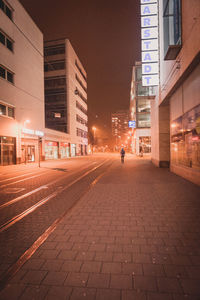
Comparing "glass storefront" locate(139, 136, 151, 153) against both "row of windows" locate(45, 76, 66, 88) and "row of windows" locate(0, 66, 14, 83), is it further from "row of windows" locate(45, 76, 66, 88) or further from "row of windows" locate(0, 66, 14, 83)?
"row of windows" locate(0, 66, 14, 83)

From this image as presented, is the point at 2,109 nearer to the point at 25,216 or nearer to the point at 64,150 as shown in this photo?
the point at 25,216

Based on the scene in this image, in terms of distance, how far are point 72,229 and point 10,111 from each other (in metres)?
21.1

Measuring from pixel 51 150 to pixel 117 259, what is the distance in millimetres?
32893

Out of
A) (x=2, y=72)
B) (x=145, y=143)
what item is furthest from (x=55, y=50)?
(x=145, y=143)

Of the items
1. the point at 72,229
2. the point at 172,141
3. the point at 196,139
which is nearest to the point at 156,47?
Answer: the point at 172,141

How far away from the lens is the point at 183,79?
9312mm

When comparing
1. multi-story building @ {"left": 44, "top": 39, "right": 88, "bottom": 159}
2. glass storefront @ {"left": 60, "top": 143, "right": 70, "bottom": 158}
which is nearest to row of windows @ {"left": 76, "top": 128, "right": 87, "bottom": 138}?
multi-story building @ {"left": 44, "top": 39, "right": 88, "bottom": 159}

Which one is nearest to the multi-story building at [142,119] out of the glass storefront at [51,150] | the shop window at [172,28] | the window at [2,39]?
the glass storefront at [51,150]

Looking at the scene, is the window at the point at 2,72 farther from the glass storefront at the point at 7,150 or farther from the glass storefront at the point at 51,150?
the glass storefront at the point at 51,150

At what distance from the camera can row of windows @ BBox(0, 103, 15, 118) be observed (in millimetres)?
19750

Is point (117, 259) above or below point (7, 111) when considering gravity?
below

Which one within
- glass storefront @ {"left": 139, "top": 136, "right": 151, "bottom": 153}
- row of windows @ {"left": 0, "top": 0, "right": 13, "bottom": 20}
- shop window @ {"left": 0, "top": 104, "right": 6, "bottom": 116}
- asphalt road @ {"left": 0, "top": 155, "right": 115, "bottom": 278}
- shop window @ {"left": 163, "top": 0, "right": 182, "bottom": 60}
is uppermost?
row of windows @ {"left": 0, "top": 0, "right": 13, "bottom": 20}

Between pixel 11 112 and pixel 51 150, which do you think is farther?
pixel 51 150

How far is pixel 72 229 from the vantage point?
155 inches
